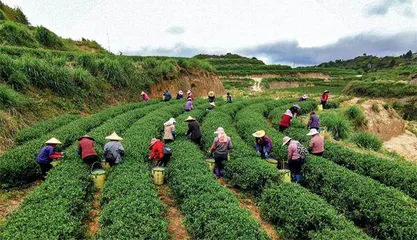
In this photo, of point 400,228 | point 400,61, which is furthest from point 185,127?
point 400,61

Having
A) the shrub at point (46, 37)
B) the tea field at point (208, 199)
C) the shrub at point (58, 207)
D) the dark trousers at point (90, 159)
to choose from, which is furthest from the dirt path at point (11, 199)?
the shrub at point (46, 37)

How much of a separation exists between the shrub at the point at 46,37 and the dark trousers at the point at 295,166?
28.2 meters

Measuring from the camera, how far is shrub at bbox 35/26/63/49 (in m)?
30.0

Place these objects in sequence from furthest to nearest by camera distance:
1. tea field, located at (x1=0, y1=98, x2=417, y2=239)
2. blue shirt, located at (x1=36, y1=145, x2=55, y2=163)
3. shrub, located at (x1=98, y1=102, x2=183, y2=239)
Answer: blue shirt, located at (x1=36, y1=145, x2=55, y2=163)
tea field, located at (x1=0, y1=98, x2=417, y2=239)
shrub, located at (x1=98, y1=102, x2=183, y2=239)

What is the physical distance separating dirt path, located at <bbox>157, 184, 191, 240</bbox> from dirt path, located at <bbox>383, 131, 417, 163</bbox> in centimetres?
1962

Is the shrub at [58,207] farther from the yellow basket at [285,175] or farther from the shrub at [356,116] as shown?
the shrub at [356,116]

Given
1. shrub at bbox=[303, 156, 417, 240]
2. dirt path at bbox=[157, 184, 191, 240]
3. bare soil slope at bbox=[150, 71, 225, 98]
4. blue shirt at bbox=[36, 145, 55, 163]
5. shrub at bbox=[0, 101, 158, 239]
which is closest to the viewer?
shrub at bbox=[0, 101, 158, 239]

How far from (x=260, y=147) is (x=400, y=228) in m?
6.26

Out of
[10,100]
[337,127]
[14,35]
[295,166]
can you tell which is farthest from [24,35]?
[337,127]

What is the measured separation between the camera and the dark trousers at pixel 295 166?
451 inches

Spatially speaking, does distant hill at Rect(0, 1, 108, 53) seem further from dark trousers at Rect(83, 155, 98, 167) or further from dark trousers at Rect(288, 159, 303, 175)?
dark trousers at Rect(288, 159, 303, 175)

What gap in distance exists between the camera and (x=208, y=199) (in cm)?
830

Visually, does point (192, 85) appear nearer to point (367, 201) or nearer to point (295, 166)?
point (295, 166)

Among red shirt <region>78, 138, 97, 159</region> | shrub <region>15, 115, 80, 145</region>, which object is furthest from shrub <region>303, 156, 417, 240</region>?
shrub <region>15, 115, 80, 145</region>
